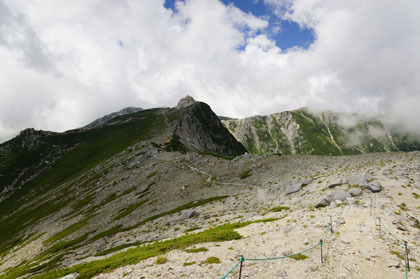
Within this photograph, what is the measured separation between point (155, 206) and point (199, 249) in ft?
152

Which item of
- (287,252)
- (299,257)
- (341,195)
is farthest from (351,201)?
(299,257)

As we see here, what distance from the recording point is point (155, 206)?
2475 inches

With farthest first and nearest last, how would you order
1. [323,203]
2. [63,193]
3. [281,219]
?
[63,193]
[323,203]
[281,219]

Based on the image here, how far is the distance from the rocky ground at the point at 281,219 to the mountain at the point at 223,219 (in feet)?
0.50

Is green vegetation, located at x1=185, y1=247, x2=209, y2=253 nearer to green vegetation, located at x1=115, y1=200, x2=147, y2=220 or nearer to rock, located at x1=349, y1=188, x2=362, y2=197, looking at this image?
rock, located at x1=349, y1=188, x2=362, y2=197

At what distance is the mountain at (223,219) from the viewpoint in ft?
56.2

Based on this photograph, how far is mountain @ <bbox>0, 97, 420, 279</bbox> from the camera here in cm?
1714

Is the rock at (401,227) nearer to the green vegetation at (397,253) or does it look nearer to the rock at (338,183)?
the green vegetation at (397,253)

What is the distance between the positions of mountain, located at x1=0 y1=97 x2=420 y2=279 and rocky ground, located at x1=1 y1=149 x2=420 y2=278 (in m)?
0.15

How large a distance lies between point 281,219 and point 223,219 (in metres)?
13.9

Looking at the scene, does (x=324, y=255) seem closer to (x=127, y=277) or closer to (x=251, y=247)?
(x=251, y=247)

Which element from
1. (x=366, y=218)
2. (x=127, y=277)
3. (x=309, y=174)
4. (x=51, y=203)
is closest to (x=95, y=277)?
(x=127, y=277)

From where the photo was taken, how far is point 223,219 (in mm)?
39062

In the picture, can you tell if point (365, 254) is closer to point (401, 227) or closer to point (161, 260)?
point (401, 227)
